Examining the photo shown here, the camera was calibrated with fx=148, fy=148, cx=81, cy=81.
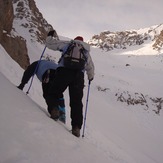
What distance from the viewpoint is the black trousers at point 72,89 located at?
8.50 ft

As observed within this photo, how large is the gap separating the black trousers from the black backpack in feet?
0.38

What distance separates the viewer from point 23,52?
9.56 metres

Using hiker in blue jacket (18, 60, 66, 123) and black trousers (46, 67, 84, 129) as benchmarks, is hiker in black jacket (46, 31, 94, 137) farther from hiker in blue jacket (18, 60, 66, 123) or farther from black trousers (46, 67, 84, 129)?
hiker in blue jacket (18, 60, 66, 123)

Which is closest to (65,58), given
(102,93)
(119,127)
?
(119,127)

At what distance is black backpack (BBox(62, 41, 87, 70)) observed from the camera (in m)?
2.60

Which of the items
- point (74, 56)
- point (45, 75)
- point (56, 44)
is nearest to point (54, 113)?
point (45, 75)

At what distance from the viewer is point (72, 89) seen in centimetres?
269

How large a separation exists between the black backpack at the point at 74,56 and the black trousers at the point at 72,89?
0.12 m

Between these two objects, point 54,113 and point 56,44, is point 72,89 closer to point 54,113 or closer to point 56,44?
point 54,113

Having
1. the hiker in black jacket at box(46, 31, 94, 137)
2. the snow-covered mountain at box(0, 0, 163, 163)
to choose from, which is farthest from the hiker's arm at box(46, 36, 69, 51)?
the snow-covered mountain at box(0, 0, 163, 163)

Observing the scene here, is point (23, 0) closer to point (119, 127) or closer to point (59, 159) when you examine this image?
point (119, 127)

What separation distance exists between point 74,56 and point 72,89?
0.59 metres

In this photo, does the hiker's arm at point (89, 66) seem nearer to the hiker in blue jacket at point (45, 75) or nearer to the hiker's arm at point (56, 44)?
the hiker's arm at point (56, 44)

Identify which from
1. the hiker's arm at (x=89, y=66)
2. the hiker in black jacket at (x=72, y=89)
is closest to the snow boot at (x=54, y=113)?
the hiker in black jacket at (x=72, y=89)
